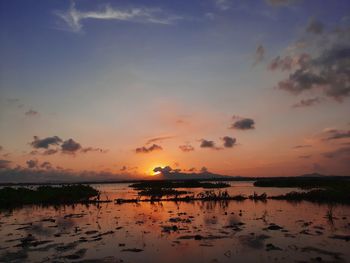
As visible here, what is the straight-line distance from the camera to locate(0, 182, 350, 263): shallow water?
1855cm

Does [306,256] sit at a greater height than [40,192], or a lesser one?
lesser

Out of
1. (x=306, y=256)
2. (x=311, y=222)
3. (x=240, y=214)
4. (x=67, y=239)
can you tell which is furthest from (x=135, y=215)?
(x=306, y=256)

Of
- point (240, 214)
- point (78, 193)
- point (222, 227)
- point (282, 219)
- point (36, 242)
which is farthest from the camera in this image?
point (78, 193)

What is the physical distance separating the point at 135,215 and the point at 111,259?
1724 cm

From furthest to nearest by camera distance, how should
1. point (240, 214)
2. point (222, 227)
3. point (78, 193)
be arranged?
point (78, 193)
point (240, 214)
point (222, 227)

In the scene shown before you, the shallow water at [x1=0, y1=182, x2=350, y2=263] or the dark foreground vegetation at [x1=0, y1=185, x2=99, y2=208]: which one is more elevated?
the dark foreground vegetation at [x1=0, y1=185, x2=99, y2=208]

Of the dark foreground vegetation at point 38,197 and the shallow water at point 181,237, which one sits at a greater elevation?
the dark foreground vegetation at point 38,197

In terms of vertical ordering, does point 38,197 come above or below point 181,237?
above

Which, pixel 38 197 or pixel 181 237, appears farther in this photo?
pixel 38 197

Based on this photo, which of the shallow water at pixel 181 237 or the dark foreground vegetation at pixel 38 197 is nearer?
the shallow water at pixel 181 237

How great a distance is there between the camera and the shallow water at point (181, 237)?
1855 cm

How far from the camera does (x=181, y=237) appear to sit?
2306 centimetres

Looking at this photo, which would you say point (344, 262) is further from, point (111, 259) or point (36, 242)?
point (36, 242)

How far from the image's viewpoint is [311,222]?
92.6ft
